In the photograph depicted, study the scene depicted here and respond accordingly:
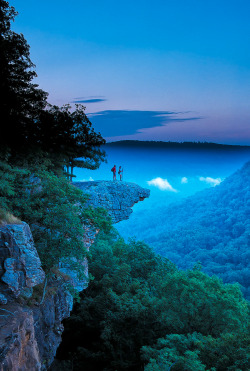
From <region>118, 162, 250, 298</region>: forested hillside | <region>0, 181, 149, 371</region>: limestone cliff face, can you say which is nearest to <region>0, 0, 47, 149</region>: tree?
<region>0, 181, 149, 371</region>: limestone cliff face

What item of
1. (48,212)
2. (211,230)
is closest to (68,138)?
(48,212)

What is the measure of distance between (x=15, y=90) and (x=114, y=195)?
30.3 feet

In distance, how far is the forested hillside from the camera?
2719 inches

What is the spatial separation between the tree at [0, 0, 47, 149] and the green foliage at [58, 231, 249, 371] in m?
12.3

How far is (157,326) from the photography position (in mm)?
19922

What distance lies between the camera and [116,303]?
2077cm

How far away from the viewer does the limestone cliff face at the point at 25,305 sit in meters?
8.96

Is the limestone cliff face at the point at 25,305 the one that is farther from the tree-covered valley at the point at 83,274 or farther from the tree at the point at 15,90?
the tree at the point at 15,90

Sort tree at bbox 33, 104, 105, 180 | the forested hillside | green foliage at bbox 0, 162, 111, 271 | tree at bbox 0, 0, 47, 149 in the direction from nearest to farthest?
green foliage at bbox 0, 162, 111, 271 → tree at bbox 0, 0, 47, 149 → tree at bbox 33, 104, 105, 180 → the forested hillside

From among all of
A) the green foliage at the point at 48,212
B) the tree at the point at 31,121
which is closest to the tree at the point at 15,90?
the tree at the point at 31,121

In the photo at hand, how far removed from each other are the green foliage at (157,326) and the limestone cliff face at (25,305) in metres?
4.77

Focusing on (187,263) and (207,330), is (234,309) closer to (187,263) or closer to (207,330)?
(207,330)

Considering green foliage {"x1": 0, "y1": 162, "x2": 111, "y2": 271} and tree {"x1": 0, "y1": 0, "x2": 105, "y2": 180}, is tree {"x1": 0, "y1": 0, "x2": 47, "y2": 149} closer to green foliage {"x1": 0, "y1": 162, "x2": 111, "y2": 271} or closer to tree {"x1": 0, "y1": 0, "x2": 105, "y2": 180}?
tree {"x1": 0, "y1": 0, "x2": 105, "y2": 180}

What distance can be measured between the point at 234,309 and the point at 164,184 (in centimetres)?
15805
